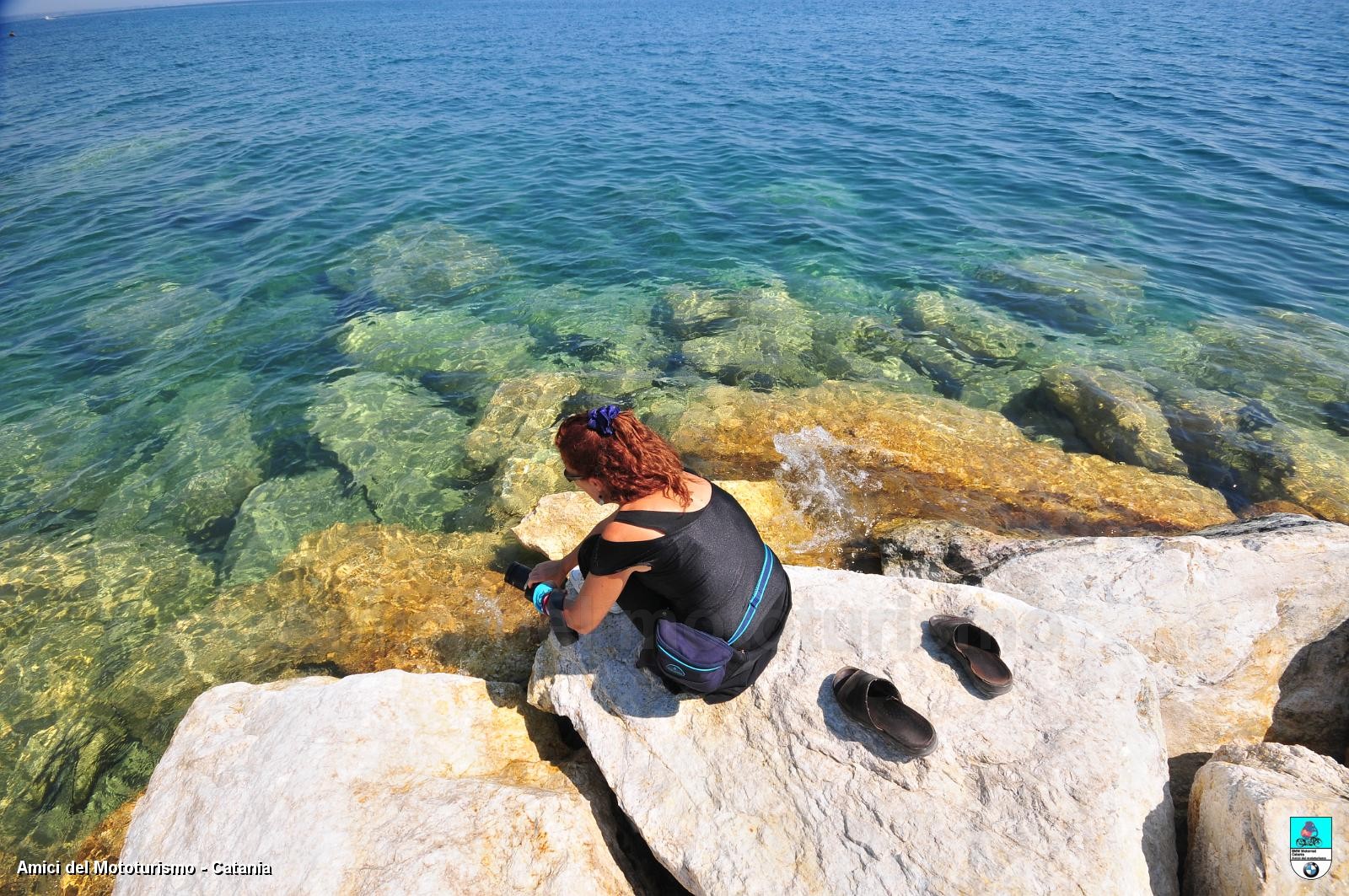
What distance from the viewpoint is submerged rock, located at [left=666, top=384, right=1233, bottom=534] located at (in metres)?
7.14

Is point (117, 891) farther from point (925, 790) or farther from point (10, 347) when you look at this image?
point (10, 347)

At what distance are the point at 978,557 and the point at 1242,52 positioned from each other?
3874 centimetres

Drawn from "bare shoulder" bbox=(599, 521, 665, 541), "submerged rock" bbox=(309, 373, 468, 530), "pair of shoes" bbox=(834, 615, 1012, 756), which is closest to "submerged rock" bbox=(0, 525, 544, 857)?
"submerged rock" bbox=(309, 373, 468, 530)

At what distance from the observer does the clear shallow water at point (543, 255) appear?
8.84 metres

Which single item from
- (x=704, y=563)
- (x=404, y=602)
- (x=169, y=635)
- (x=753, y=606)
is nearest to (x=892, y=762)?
(x=753, y=606)

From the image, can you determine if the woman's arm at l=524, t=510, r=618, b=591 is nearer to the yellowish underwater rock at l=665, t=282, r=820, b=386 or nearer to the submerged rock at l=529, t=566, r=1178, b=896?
the submerged rock at l=529, t=566, r=1178, b=896

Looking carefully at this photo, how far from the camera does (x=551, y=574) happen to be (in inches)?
177

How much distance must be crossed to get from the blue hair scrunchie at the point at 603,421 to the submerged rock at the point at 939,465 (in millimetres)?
4310

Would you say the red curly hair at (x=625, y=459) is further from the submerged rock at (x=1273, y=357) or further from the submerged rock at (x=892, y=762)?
the submerged rock at (x=1273, y=357)

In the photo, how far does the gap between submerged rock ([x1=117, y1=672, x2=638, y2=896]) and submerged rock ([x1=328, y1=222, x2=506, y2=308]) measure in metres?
9.85

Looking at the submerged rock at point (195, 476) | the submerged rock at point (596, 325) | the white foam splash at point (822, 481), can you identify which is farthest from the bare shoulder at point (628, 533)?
the submerged rock at point (596, 325)

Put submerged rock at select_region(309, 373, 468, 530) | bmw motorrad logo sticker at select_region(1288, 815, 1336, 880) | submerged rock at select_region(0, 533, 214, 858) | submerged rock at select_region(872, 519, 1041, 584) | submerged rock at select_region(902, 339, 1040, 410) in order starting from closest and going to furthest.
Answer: bmw motorrad logo sticker at select_region(1288, 815, 1336, 880), submerged rock at select_region(0, 533, 214, 858), submerged rock at select_region(872, 519, 1041, 584), submerged rock at select_region(309, 373, 468, 530), submerged rock at select_region(902, 339, 1040, 410)

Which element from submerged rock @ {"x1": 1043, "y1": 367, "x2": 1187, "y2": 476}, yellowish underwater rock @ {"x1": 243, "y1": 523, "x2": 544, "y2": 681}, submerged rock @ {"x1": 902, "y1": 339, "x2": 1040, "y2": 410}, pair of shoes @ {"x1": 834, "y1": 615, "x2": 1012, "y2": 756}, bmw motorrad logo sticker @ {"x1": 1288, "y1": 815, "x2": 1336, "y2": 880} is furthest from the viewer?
submerged rock @ {"x1": 902, "y1": 339, "x2": 1040, "y2": 410}

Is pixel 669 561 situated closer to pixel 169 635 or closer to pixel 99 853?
pixel 99 853
